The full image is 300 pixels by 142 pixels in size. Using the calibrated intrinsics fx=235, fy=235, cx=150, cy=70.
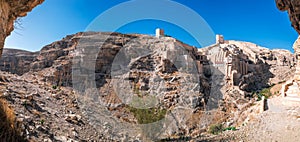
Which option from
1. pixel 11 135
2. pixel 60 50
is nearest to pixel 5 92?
pixel 11 135

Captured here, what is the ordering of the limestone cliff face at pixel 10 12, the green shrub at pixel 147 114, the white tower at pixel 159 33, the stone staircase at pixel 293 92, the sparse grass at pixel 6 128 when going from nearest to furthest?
the limestone cliff face at pixel 10 12
the sparse grass at pixel 6 128
the stone staircase at pixel 293 92
the green shrub at pixel 147 114
the white tower at pixel 159 33

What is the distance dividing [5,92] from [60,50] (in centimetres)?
1790

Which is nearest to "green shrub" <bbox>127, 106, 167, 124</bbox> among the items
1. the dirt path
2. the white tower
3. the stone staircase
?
the dirt path

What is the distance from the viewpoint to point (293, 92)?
1650 cm

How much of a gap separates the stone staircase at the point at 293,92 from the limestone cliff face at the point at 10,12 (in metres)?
16.2

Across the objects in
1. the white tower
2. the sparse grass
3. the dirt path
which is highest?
the white tower

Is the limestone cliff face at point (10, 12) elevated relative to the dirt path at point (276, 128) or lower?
elevated

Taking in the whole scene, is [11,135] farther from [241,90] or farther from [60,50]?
[241,90]

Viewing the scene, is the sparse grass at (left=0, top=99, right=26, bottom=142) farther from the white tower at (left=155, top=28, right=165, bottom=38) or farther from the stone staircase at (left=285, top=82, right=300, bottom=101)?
the white tower at (left=155, top=28, right=165, bottom=38)

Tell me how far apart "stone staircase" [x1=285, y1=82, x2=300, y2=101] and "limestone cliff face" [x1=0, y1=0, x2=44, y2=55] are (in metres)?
16.2

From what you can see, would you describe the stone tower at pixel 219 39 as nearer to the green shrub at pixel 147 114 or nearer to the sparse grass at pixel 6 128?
the green shrub at pixel 147 114

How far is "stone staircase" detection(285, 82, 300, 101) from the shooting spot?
15554 millimetres

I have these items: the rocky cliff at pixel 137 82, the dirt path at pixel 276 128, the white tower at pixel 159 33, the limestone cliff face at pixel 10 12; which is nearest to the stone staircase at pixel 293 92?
the dirt path at pixel 276 128

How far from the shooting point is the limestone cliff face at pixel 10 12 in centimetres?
379
